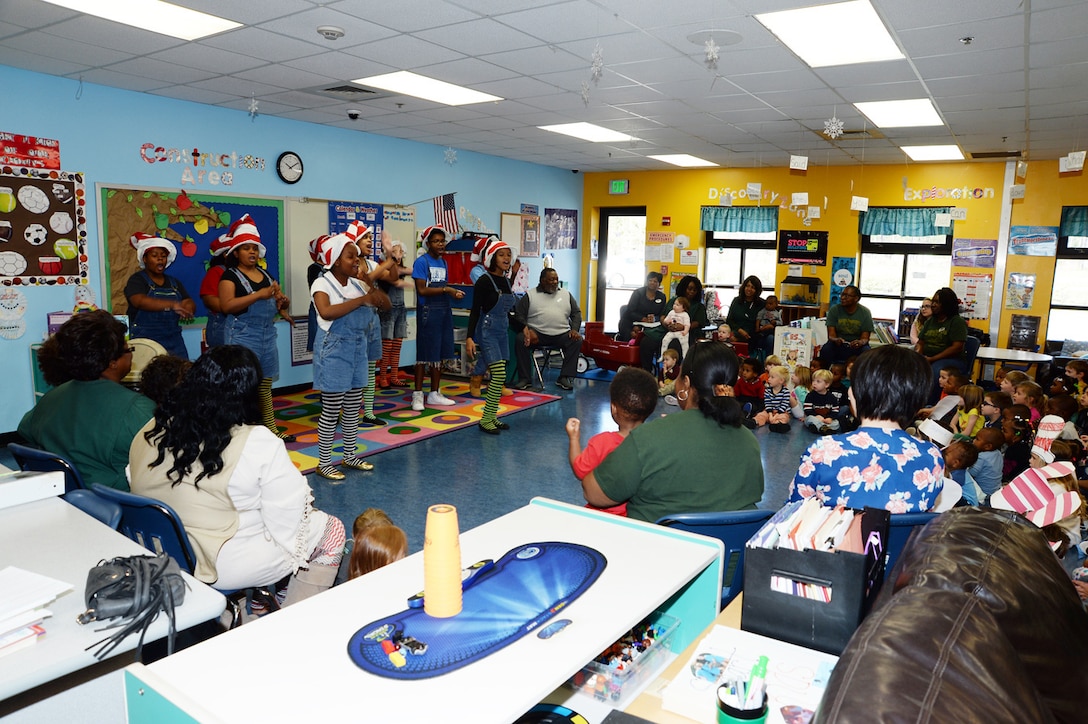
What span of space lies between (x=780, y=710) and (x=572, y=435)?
5.09 ft

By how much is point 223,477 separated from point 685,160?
8079 millimetres

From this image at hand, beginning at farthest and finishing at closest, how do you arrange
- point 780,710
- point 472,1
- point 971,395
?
point 971,395 < point 472,1 < point 780,710

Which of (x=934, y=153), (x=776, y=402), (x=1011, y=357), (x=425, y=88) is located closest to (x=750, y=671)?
(x=425, y=88)

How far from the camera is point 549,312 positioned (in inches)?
309

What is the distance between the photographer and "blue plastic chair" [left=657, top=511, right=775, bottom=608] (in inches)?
78.4

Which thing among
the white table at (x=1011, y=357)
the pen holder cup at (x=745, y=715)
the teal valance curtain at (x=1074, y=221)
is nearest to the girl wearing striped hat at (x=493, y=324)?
the pen holder cup at (x=745, y=715)

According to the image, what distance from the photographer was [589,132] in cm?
722

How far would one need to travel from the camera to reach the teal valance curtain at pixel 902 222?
28.0 ft

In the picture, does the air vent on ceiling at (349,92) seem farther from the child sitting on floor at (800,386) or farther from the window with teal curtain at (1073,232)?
the window with teal curtain at (1073,232)

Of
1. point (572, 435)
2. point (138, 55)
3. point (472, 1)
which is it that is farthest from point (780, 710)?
point (138, 55)

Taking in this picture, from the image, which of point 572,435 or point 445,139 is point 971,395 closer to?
point 572,435

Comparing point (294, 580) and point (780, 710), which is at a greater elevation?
point (780, 710)

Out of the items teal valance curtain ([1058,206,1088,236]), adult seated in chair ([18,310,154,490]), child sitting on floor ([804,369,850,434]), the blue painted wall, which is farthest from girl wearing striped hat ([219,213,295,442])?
teal valance curtain ([1058,206,1088,236])

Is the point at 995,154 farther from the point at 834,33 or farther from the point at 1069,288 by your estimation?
the point at 834,33
